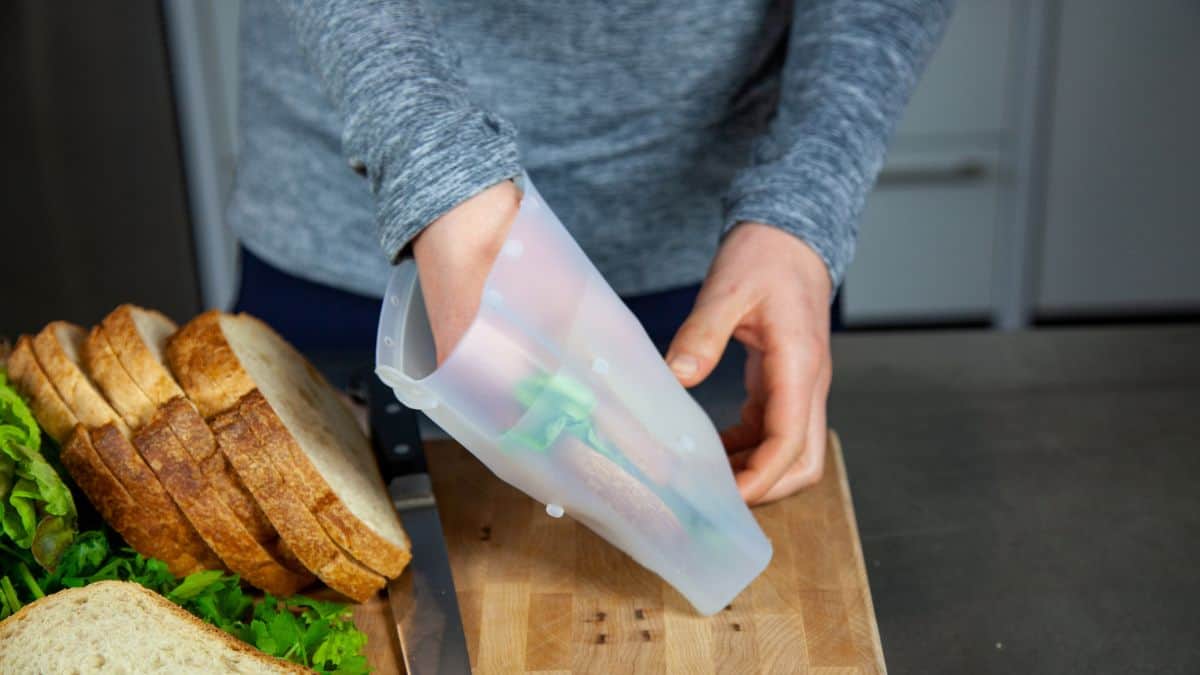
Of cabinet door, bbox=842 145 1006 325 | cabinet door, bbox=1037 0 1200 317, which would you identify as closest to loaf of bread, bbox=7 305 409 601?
cabinet door, bbox=842 145 1006 325

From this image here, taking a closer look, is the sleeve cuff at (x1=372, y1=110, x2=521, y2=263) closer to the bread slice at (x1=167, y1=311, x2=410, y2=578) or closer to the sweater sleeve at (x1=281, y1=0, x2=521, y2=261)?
the sweater sleeve at (x1=281, y1=0, x2=521, y2=261)

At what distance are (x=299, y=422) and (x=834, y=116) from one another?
1.74ft

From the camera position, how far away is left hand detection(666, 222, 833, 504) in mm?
940

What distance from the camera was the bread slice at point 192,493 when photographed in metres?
0.89

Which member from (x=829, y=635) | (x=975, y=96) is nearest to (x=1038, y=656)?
(x=829, y=635)

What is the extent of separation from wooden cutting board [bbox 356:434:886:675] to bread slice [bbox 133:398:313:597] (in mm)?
106

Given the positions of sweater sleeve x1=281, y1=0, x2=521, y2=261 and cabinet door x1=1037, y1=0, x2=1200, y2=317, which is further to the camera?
cabinet door x1=1037, y1=0, x2=1200, y2=317

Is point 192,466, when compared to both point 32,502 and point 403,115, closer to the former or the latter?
point 32,502

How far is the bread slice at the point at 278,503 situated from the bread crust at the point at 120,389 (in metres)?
0.06

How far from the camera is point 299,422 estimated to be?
1.00 m

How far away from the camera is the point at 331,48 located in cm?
88

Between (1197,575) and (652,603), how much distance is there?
44 centimetres

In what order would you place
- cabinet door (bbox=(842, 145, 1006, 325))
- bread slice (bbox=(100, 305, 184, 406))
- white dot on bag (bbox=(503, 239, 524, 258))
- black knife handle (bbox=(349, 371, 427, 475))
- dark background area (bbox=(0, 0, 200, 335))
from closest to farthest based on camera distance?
white dot on bag (bbox=(503, 239, 524, 258)) → bread slice (bbox=(100, 305, 184, 406)) → black knife handle (bbox=(349, 371, 427, 475)) → dark background area (bbox=(0, 0, 200, 335)) → cabinet door (bbox=(842, 145, 1006, 325))

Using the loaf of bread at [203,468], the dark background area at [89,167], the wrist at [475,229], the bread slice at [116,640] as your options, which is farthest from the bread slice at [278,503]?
the dark background area at [89,167]
